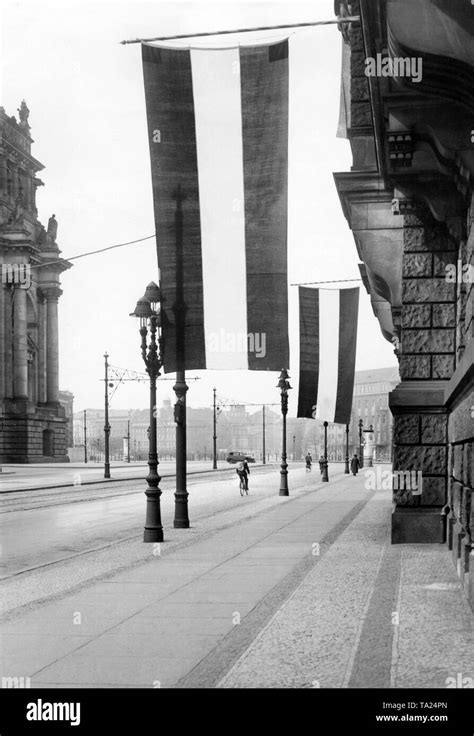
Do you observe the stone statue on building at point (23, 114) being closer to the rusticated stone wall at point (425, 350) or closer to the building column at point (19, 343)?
the building column at point (19, 343)

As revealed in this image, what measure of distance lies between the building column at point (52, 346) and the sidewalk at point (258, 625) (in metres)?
81.9

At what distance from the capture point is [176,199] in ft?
52.1

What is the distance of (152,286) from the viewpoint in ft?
58.7

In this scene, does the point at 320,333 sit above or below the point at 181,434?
above

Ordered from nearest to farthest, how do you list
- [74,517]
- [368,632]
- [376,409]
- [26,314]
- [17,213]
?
[368,632] < [74,517] < [17,213] < [26,314] < [376,409]

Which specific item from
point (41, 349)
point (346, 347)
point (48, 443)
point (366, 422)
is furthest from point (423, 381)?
point (366, 422)

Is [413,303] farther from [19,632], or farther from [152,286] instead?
[19,632]

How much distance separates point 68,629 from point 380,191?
13351mm

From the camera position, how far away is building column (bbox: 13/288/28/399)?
8669 centimetres

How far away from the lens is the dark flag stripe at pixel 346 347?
23531 mm

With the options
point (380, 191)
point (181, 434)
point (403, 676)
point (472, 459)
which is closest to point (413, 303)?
point (380, 191)

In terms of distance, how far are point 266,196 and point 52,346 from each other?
84.3 metres

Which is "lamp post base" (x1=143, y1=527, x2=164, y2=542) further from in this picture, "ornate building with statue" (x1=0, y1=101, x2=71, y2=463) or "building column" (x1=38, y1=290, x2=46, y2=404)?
"building column" (x1=38, y1=290, x2=46, y2=404)

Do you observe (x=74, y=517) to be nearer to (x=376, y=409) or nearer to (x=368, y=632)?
(x=368, y=632)
